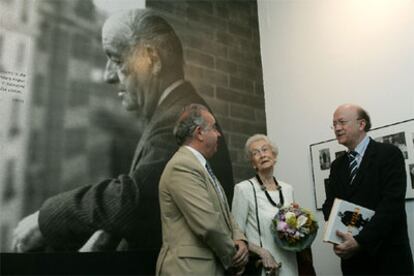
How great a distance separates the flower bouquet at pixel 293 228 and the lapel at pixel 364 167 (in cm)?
29

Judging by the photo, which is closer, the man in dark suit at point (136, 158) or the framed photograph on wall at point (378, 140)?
the man in dark suit at point (136, 158)

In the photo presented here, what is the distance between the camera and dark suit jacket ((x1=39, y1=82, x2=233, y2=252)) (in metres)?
2.40

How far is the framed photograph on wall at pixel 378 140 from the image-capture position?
8.41 ft

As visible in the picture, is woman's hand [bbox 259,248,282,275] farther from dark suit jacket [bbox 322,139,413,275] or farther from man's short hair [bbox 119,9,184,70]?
man's short hair [bbox 119,9,184,70]

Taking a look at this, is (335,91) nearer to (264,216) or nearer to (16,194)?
(264,216)

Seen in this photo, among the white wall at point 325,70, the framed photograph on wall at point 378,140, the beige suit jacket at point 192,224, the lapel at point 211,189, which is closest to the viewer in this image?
the beige suit jacket at point 192,224

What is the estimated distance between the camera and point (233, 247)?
1.88m

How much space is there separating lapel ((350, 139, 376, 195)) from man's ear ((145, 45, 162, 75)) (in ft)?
5.04

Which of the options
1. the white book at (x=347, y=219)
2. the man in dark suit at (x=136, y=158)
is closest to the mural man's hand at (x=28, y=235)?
the man in dark suit at (x=136, y=158)

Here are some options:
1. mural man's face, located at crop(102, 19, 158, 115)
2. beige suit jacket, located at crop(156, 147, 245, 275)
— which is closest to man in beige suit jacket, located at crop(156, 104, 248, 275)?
beige suit jacket, located at crop(156, 147, 245, 275)

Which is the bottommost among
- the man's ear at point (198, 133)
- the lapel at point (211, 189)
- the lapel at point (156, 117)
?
the lapel at point (211, 189)

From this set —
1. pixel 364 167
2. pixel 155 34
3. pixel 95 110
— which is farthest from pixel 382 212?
pixel 155 34

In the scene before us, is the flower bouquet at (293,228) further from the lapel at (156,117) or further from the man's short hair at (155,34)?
the man's short hair at (155,34)

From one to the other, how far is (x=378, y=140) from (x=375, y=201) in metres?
0.76
